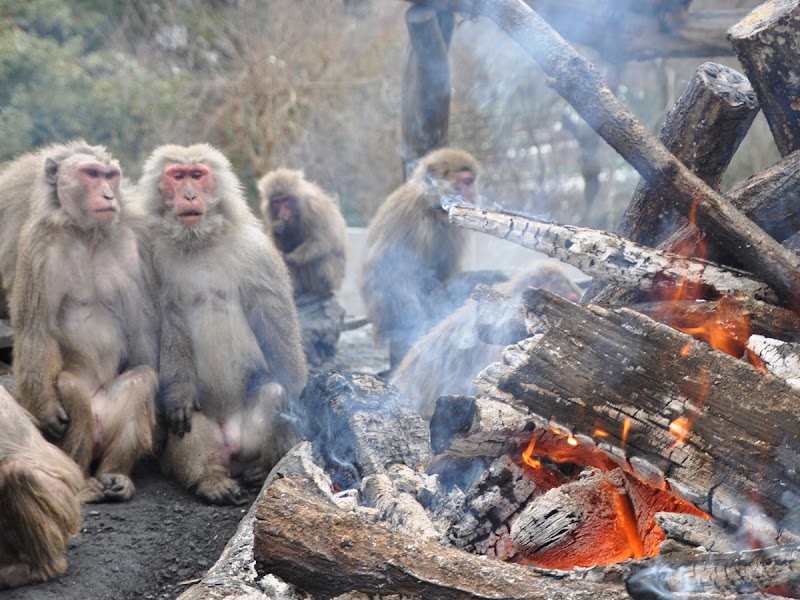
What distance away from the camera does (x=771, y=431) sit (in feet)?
7.62

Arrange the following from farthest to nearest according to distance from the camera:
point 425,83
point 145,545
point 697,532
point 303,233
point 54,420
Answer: point 303,233
point 425,83
point 54,420
point 145,545
point 697,532

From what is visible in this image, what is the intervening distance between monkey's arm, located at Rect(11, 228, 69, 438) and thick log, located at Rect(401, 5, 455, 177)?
3751 millimetres

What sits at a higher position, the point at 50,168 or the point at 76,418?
the point at 50,168

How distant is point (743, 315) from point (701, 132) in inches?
30.7

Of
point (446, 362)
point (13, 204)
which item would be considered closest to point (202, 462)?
point (446, 362)

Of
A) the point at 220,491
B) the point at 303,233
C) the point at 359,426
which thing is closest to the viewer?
the point at 359,426

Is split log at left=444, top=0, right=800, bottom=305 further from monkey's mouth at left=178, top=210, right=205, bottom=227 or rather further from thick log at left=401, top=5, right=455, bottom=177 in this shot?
thick log at left=401, top=5, right=455, bottom=177

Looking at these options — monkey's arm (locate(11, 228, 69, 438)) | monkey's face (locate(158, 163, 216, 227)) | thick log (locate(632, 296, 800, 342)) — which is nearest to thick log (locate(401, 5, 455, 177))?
monkey's face (locate(158, 163, 216, 227))

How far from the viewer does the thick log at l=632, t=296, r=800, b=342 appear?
277 cm

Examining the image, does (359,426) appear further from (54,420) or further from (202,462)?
(54,420)

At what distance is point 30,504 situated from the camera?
3.50 metres

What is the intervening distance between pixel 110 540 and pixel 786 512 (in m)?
3.00

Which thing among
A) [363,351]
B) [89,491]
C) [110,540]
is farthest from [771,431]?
[363,351]

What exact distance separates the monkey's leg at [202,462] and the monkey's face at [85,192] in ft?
3.90
